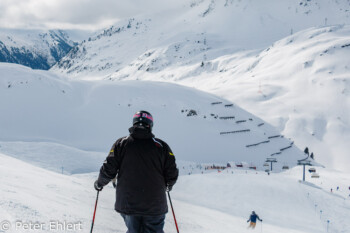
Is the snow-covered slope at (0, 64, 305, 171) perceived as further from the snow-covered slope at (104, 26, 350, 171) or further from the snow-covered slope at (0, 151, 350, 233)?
the snow-covered slope at (0, 151, 350, 233)

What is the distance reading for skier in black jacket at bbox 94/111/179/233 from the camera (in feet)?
17.4

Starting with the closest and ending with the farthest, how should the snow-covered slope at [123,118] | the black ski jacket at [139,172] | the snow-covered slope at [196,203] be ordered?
the black ski jacket at [139,172], the snow-covered slope at [196,203], the snow-covered slope at [123,118]

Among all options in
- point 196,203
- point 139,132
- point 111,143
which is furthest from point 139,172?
point 111,143

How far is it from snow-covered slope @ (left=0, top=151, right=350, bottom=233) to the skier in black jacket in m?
2.65

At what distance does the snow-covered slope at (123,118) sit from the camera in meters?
52.2

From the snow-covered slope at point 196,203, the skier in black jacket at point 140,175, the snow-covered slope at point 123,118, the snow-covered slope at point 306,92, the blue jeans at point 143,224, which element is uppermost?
the snow-covered slope at point 306,92

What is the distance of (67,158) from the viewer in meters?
37.0

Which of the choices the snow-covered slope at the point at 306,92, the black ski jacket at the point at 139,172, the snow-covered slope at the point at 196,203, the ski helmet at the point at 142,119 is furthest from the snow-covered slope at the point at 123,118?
the ski helmet at the point at 142,119

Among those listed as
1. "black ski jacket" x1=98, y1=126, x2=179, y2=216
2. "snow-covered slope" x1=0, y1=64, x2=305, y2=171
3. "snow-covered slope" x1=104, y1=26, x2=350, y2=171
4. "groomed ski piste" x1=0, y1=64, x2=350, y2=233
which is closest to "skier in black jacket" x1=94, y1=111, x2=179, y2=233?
"black ski jacket" x1=98, y1=126, x2=179, y2=216

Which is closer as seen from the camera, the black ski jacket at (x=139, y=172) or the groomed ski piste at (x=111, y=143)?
the black ski jacket at (x=139, y=172)

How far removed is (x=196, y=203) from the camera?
24.6 metres

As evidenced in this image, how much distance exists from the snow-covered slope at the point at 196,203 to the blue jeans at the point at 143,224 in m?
2.59

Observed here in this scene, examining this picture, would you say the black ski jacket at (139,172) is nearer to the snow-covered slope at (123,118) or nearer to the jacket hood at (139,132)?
the jacket hood at (139,132)

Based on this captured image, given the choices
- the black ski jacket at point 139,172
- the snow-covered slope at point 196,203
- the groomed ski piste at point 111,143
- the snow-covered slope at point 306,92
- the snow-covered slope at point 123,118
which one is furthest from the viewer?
the snow-covered slope at point 306,92
